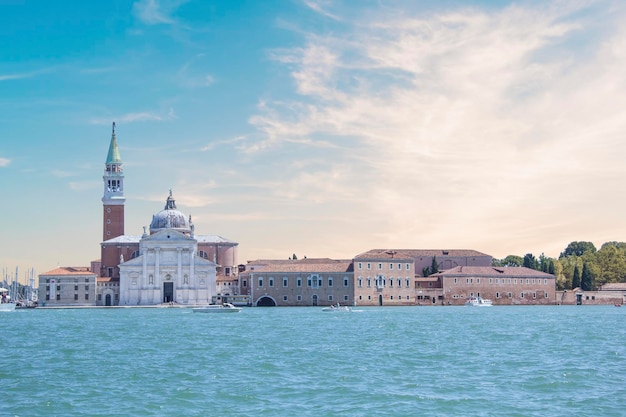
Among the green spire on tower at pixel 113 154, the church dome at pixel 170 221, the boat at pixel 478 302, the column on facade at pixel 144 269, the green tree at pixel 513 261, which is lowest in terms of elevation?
the boat at pixel 478 302

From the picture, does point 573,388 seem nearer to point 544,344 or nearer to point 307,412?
point 307,412

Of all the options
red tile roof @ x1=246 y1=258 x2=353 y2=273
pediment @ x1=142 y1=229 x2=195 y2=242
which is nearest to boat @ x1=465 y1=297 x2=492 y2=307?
red tile roof @ x1=246 y1=258 x2=353 y2=273

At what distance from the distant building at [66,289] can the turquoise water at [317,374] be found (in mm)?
45876

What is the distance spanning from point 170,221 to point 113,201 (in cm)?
648

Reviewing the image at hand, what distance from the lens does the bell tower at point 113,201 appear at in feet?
306

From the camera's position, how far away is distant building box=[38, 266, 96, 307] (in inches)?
3366

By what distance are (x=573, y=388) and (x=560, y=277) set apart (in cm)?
8057

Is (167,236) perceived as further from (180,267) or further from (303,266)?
(303,266)

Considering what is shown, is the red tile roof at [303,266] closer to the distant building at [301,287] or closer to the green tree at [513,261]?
the distant building at [301,287]

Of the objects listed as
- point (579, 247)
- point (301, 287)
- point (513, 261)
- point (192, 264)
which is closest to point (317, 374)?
point (301, 287)

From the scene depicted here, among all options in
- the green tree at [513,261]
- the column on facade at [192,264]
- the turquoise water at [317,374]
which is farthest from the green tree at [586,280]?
the turquoise water at [317,374]

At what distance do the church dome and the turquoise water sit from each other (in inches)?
2015

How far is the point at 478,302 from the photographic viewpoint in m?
84.2

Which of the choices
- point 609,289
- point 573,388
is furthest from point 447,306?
point 573,388
